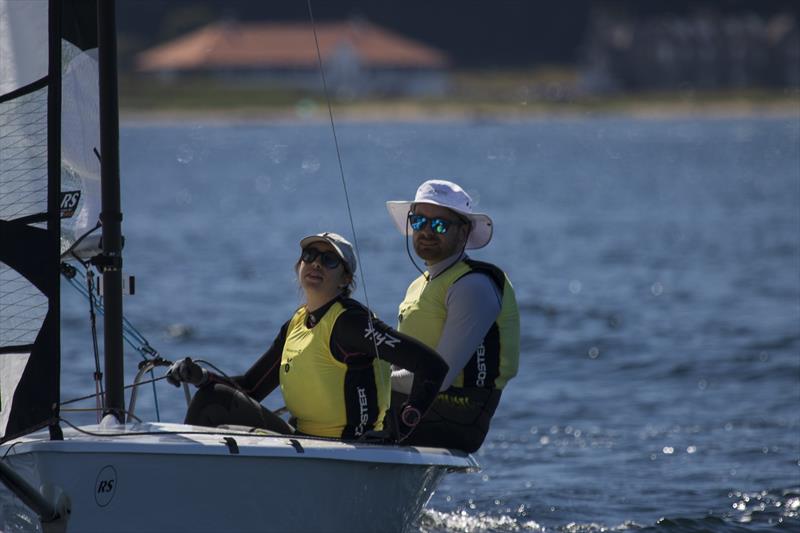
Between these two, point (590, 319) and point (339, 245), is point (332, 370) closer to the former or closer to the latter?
point (339, 245)

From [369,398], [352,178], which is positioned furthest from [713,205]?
[369,398]

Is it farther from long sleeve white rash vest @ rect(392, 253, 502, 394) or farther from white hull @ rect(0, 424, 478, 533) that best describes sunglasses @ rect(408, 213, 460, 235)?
white hull @ rect(0, 424, 478, 533)

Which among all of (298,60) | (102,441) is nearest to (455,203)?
(102,441)

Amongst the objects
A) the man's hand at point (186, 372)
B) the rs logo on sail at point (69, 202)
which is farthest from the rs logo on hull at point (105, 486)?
the rs logo on sail at point (69, 202)

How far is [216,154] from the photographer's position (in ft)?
291

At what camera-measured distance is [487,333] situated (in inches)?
229

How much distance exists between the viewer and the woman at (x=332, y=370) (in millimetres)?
5215

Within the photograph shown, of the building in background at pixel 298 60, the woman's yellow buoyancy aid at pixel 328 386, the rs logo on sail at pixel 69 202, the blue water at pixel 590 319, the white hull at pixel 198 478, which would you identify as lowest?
the blue water at pixel 590 319

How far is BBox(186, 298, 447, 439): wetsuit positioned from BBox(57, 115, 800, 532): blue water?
0.86 meters

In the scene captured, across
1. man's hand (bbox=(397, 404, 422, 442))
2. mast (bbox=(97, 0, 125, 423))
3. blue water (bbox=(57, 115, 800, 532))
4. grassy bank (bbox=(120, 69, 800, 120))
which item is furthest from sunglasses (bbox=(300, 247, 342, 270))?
grassy bank (bbox=(120, 69, 800, 120))

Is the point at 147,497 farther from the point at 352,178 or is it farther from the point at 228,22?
the point at 228,22

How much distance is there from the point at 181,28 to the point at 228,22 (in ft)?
24.9

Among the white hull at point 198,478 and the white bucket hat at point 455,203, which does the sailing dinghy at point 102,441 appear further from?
the white bucket hat at point 455,203

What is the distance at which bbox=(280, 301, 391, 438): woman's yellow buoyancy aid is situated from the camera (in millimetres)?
5312
